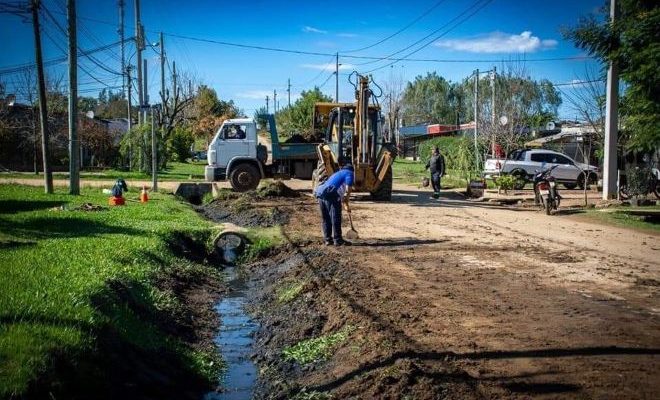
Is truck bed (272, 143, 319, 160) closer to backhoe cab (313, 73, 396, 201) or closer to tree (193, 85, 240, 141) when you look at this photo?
backhoe cab (313, 73, 396, 201)

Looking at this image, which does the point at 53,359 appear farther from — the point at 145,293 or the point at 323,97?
the point at 323,97

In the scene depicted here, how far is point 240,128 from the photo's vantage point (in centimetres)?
2358

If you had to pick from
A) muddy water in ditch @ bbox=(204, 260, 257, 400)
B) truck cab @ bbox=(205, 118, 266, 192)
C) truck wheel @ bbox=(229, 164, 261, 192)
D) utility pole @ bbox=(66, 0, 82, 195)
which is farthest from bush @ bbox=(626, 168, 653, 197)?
utility pole @ bbox=(66, 0, 82, 195)

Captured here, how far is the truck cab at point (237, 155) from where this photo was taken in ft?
76.9

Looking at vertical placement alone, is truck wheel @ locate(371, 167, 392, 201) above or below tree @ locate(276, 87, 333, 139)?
below

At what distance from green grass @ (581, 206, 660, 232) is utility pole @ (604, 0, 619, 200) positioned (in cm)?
256

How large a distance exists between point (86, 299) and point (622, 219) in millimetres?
13733

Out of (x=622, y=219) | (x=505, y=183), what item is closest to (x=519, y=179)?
(x=505, y=183)

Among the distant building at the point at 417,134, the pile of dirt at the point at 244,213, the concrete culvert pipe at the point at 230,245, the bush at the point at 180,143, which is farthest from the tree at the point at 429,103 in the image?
the concrete culvert pipe at the point at 230,245

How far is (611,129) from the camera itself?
19.2 metres

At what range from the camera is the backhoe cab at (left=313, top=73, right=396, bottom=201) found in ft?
63.6

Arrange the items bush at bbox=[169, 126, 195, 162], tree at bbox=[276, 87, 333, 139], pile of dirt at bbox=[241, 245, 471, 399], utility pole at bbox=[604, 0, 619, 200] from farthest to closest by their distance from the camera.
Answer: tree at bbox=[276, 87, 333, 139] → bush at bbox=[169, 126, 195, 162] → utility pole at bbox=[604, 0, 619, 200] → pile of dirt at bbox=[241, 245, 471, 399]

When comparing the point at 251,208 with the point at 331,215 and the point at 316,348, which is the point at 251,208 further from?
the point at 316,348

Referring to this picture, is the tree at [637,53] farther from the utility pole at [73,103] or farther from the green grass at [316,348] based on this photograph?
the utility pole at [73,103]
